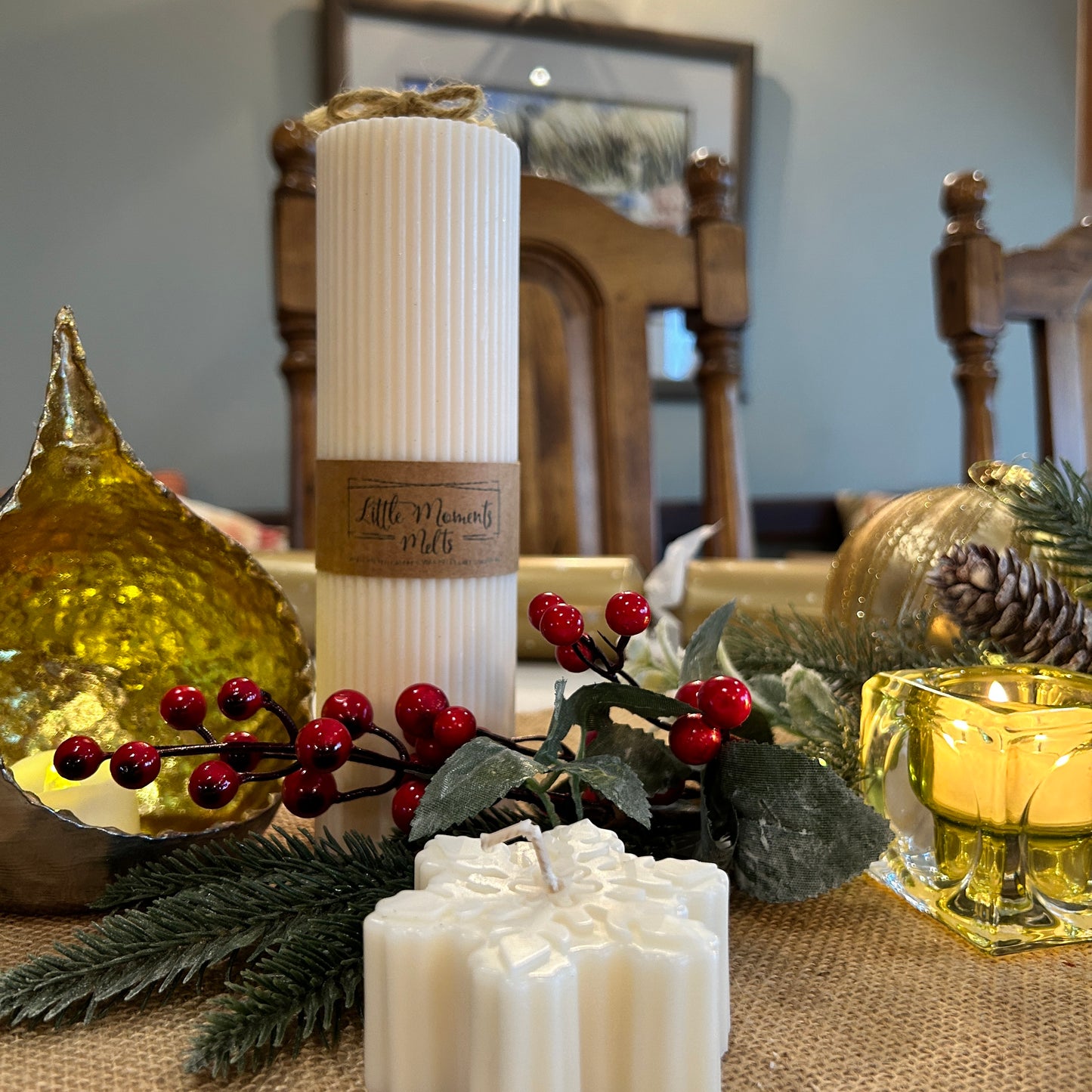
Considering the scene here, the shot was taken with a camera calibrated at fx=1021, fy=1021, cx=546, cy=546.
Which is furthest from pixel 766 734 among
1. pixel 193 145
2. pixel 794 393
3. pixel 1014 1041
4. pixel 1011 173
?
pixel 1011 173

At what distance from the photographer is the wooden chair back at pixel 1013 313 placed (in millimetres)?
1042

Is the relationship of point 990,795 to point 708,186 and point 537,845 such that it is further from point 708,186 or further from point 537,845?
point 708,186

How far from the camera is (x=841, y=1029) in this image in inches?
10.1

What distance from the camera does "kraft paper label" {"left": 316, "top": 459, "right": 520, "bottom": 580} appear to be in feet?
1.18

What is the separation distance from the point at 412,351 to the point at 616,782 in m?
0.17

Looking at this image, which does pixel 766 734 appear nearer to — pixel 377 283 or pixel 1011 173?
pixel 377 283

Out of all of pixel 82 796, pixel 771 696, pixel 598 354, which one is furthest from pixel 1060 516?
pixel 598 354

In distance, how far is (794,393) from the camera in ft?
8.07

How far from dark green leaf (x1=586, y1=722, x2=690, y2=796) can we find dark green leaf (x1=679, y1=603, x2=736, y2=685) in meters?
0.03

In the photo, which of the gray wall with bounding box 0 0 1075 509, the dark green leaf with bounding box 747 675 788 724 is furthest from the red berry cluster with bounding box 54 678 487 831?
the gray wall with bounding box 0 0 1075 509

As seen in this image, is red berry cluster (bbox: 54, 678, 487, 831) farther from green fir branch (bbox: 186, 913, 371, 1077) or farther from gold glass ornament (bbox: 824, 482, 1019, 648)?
gold glass ornament (bbox: 824, 482, 1019, 648)

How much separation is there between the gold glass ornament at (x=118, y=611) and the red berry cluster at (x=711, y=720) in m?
0.16

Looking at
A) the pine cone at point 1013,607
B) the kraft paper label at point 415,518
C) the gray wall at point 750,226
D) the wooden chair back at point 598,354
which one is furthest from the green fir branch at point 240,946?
the gray wall at point 750,226

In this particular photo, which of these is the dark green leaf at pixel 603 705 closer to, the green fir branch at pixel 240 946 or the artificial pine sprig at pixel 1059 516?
the green fir branch at pixel 240 946
